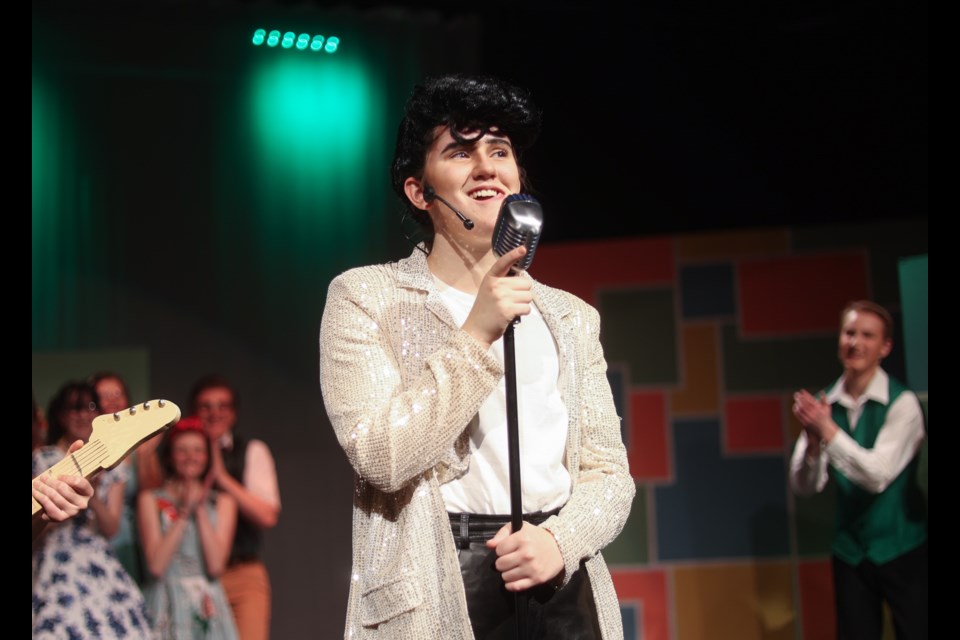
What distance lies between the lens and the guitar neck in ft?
7.27

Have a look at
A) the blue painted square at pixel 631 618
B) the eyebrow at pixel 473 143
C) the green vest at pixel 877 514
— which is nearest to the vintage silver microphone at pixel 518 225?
the eyebrow at pixel 473 143

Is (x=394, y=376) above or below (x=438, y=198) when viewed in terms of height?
below

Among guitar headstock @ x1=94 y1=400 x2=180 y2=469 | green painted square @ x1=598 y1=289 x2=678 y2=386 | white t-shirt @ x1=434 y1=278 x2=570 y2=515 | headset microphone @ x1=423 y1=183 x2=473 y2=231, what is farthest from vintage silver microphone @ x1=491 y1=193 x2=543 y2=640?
green painted square @ x1=598 y1=289 x2=678 y2=386

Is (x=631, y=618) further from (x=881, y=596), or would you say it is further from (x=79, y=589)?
(x=79, y=589)

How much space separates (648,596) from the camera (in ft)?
16.3

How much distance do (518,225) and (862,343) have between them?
3.25 metres

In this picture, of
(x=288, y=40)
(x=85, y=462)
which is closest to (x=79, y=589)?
(x=85, y=462)

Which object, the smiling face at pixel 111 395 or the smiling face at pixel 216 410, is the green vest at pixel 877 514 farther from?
the smiling face at pixel 111 395

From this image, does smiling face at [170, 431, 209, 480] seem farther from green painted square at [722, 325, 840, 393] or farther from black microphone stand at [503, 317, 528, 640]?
black microphone stand at [503, 317, 528, 640]

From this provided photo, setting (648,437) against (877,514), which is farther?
(648,437)

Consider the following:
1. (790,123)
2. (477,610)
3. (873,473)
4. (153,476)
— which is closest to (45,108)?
(153,476)

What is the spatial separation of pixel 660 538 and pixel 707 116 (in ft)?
6.39

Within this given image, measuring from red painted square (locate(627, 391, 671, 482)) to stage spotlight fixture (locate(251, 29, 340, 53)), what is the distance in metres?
2.58

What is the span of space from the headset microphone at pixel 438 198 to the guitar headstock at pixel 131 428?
2.09 ft
